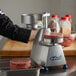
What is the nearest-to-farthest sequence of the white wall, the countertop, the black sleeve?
the countertop
the black sleeve
the white wall

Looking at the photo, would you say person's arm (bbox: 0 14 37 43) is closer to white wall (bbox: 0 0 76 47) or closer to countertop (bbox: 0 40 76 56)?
countertop (bbox: 0 40 76 56)

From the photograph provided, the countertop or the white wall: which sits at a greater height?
the white wall

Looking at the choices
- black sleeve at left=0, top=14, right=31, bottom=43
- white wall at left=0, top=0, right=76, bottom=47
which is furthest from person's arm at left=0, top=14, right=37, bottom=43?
white wall at left=0, top=0, right=76, bottom=47

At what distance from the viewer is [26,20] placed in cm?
214

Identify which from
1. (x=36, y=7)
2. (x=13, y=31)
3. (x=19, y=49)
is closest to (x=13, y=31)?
(x=13, y=31)

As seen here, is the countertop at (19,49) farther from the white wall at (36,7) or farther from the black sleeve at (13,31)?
the white wall at (36,7)

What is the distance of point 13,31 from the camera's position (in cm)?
165

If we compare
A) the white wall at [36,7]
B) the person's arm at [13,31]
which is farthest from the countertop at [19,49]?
the white wall at [36,7]

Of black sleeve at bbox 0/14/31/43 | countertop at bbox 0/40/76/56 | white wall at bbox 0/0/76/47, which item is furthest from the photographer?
white wall at bbox 0/0/76/47

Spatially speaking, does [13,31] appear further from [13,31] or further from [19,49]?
[19,49]

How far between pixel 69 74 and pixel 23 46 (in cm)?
60

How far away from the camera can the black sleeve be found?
5.40ft

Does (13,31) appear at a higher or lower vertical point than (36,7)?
lower

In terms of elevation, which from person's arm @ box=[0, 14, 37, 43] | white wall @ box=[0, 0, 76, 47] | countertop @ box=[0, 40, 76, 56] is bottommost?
countertop @ box=[0, 40, 76, 56]
